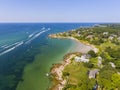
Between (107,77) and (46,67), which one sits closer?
(107,77)

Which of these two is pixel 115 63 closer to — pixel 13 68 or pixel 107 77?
pixel 107 77

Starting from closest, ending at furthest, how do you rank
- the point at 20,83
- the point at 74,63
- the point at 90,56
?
the point at 20,83
the point at 74,63
the point at 90,56

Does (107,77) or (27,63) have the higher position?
(107,77)

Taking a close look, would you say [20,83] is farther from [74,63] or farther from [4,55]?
[4,55]

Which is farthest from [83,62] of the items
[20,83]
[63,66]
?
[20,83]

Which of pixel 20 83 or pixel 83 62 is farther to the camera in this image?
pixel 83 62

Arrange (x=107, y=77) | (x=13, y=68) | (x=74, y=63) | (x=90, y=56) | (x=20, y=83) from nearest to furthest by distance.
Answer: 1. (x=107, y=77)
2. (x=20, y=83)
3. (x=13, y=68)
4. (x=74, y=63)
5. (x=90, y=56)

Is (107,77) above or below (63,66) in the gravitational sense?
above

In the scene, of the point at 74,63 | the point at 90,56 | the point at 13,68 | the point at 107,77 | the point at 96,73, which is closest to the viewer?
the point at 107,77

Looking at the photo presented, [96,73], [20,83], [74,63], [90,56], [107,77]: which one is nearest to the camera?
[107,77]

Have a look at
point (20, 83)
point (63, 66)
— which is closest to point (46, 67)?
point (63, 66)
